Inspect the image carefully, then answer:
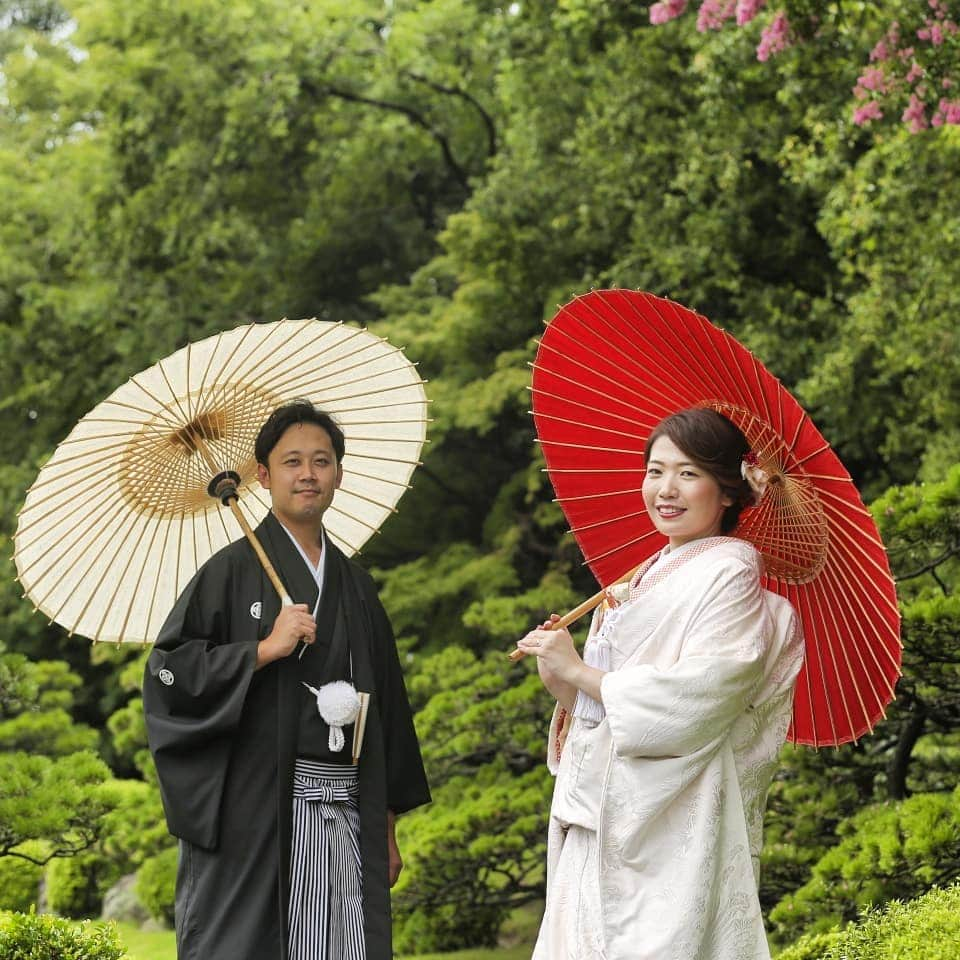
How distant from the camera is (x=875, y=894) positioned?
4.46 m

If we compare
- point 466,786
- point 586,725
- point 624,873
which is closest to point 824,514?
point 586,725

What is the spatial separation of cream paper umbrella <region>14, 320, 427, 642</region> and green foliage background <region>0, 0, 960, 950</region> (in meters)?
2.11

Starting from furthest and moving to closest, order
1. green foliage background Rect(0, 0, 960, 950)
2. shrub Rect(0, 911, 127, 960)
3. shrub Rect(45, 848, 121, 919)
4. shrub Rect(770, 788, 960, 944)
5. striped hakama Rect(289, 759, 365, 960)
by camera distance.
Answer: shrub Rect(45, 848, 121, 919) < green foliage background Rect(0, 0, 960, 950) < shrub Rect(770, 788, 960, 944) < shrub Rect(0, 911, 127, 960) < striped hakama Rect(289, 759, 365, 960)

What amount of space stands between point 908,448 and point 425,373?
4.68m

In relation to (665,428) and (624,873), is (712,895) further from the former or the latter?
(665,428)

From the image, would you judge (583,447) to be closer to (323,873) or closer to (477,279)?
(323,873)

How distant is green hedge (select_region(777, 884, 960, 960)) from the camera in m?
3.29

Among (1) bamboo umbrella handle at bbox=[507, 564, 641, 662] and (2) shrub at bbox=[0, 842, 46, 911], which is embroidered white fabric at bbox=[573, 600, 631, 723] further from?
(2) shrub at bbox=[0, 842, 46, 911]

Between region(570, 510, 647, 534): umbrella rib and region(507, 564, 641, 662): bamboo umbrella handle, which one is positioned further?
region(570, 510, 647, 534): umbrella rib

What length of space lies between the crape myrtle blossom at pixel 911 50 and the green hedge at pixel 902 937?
3842 mm

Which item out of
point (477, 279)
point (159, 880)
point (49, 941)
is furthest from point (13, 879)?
point (477, 279)

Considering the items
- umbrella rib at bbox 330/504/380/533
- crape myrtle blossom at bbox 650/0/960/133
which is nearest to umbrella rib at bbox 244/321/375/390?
umbrella rib at bbox 330/504/380/533

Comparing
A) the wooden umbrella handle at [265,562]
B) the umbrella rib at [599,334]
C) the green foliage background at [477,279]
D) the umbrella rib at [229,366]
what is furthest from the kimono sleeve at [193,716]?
the green foliage background at [477,279]

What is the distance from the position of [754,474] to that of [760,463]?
54 mm
